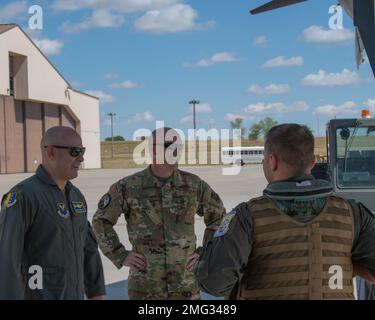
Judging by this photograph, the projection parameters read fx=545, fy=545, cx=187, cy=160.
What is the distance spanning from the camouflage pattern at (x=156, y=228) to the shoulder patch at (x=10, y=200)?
980 mm

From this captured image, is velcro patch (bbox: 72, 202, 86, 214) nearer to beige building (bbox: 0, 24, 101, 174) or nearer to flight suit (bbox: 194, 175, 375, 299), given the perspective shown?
flight suit (bbox: 194, 175, 375, 299)

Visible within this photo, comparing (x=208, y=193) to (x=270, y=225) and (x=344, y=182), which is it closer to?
(x=270, y=225)

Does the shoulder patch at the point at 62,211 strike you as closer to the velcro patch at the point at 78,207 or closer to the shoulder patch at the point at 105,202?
the velcro patch at the point at 78,207

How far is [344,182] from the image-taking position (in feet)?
19.5

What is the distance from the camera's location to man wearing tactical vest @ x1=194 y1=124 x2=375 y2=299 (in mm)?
1912

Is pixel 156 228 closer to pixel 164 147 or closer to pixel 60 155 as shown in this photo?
pixel 164 147

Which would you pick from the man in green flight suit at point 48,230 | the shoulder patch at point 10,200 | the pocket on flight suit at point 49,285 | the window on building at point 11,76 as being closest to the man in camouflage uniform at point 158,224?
the man in green flight suit at point 48,230

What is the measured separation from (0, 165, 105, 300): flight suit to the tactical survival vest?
3.47 feet

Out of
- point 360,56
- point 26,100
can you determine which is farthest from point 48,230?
point 26,100

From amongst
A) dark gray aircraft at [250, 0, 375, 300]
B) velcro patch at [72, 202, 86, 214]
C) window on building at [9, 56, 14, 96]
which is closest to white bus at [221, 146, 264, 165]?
window on building at [9, 56, 14, 96]

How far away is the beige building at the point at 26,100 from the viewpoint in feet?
129

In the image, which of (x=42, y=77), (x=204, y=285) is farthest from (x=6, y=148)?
(x=204, y=285)

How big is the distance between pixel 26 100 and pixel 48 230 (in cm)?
4250
